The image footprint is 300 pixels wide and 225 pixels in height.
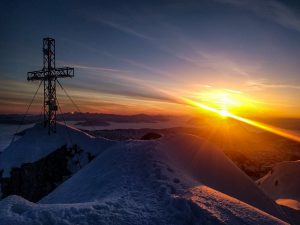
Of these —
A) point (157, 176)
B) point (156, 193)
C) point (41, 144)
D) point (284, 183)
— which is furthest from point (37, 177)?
point (284, 183)

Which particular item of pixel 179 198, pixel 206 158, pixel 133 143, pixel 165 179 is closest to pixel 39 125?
pixel 133 143

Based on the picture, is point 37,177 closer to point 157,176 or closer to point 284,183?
point 157,176

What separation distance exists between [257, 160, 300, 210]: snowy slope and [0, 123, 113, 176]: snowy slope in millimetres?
23228

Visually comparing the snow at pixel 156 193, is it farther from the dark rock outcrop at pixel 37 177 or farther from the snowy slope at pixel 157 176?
the dark rock outcrop at pixel 37 177

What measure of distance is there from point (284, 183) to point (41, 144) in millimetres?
33099

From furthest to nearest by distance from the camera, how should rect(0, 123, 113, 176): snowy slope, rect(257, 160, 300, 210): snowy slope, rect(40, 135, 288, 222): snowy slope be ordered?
rect(257, 160, 300, 210): snowy slope
rect(0, 123, 113, 176): snowy slope
rect(40, 135, 288, 222): snowy slope

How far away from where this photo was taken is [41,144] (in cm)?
3375

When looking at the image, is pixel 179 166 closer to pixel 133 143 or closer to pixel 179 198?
pixel 133 143

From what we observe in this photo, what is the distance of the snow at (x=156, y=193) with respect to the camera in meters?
9.02

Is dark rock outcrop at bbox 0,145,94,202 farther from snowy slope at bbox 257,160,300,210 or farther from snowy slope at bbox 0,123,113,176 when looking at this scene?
snowy slope at bbox 257,160,300,210

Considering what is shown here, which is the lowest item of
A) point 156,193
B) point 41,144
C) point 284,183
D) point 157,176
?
point 284,183

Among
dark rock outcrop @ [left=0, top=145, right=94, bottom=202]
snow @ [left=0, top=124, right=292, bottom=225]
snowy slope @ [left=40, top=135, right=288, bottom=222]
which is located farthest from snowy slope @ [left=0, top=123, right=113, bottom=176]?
snow @ [left=0, top=124, right=292, bottom=225]

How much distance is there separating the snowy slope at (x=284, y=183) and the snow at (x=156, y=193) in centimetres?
1695

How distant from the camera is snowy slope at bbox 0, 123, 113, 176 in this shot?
104 ft
